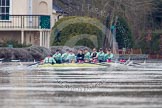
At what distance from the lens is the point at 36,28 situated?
2132 inches

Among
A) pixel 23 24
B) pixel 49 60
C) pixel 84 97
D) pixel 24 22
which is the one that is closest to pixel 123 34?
pixel 24 22

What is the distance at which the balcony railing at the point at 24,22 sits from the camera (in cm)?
5431

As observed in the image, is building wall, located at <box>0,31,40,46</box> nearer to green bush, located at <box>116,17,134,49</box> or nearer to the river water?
green bush, located at <box>116,17,134,49</box>

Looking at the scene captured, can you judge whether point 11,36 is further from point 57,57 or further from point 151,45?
point 151,45

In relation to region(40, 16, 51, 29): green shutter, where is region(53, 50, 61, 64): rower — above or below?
below

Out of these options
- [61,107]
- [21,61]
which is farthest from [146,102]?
[21,61]

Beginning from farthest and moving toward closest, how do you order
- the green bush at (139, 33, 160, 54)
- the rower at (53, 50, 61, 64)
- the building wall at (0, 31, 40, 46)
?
the green bush at (139, 33, 160, 54) < the building wall at (0, 31, 40, 46) < the rower at (53, 50, 61, 64)

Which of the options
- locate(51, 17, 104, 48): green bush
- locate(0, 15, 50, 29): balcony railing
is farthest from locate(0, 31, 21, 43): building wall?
locate(51, 17, 104, 48): green bush

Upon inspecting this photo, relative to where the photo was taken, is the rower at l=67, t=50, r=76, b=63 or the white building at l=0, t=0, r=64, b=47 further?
the white building at l=0, t=0, r=64, b=47

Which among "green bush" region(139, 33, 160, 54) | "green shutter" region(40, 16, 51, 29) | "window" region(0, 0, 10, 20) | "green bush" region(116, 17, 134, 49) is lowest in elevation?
"green bush" region(139, 33, 160, 54)

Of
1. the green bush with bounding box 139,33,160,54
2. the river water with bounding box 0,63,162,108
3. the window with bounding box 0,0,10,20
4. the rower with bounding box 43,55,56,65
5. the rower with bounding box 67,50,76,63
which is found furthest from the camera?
the green bush with bounding box 139,33,160,54

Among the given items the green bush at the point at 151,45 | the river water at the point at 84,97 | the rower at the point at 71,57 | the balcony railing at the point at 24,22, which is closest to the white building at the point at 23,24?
the balcony railing at the point at 24,22

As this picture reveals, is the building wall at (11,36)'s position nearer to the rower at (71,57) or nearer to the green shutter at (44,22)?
the green shutter at (44,22)

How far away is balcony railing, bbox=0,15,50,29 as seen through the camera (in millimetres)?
54312
